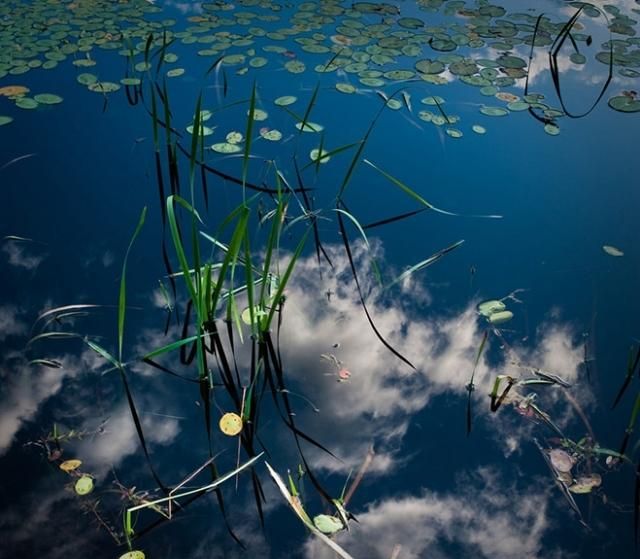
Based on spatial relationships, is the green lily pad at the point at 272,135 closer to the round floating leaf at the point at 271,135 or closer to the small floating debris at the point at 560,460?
the round floating leaf at the point at 271,135

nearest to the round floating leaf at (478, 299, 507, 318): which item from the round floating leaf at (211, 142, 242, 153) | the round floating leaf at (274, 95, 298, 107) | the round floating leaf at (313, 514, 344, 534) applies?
the round floating leaf at (313, 514, 344, 534)

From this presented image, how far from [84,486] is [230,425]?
0.34 meters

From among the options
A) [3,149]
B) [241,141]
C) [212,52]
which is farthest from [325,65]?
[3,149]

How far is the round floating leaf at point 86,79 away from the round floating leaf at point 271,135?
0.85 meters

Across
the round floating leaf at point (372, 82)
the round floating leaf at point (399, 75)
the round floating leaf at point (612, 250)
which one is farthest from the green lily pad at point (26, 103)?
the round floating leaf at point (612, 250)

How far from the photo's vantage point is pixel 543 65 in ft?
9.77

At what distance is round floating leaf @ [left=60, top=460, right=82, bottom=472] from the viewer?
140 centimetres

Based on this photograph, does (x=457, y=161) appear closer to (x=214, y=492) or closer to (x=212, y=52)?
(x=212, y=52)

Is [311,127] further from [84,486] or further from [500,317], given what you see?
[84,486]

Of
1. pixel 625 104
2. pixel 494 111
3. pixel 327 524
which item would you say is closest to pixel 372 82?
pixel 494 111

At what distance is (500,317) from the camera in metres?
1.79

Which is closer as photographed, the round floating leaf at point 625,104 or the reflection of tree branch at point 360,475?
the reflection of tree branch at point 360,475

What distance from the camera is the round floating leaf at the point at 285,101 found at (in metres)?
2.61

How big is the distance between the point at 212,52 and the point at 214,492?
2.19 meters
